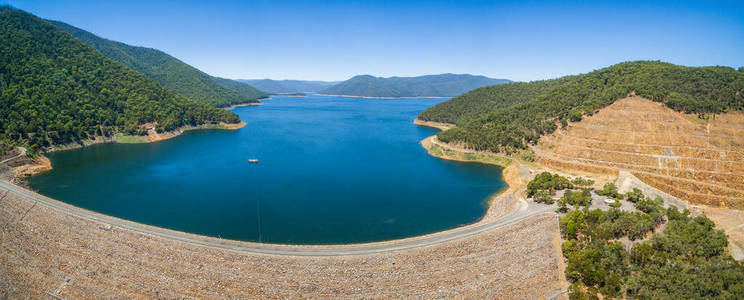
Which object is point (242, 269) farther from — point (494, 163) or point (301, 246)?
point (494, 163)

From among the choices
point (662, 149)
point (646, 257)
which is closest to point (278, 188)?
point (646, 257)

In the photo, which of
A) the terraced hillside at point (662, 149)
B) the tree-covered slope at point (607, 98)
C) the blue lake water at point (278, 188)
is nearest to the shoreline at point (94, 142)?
the blue lake water at point (278, 188)

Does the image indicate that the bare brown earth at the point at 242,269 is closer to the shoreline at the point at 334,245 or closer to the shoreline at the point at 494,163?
the shoreline at the point at 334,245

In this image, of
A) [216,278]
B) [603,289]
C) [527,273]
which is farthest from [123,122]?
[603,289]

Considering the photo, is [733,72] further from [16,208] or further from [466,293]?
[16,208]

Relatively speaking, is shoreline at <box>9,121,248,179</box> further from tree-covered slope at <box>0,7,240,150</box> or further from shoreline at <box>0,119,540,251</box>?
shoreline at <box>0,119,540,251</box>

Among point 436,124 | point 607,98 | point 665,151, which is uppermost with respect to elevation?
point 607,98

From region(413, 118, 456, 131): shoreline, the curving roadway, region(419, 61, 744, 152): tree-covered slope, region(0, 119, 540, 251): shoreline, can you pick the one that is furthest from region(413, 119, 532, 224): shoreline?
region(413, 118, 456, 131): shoreline
